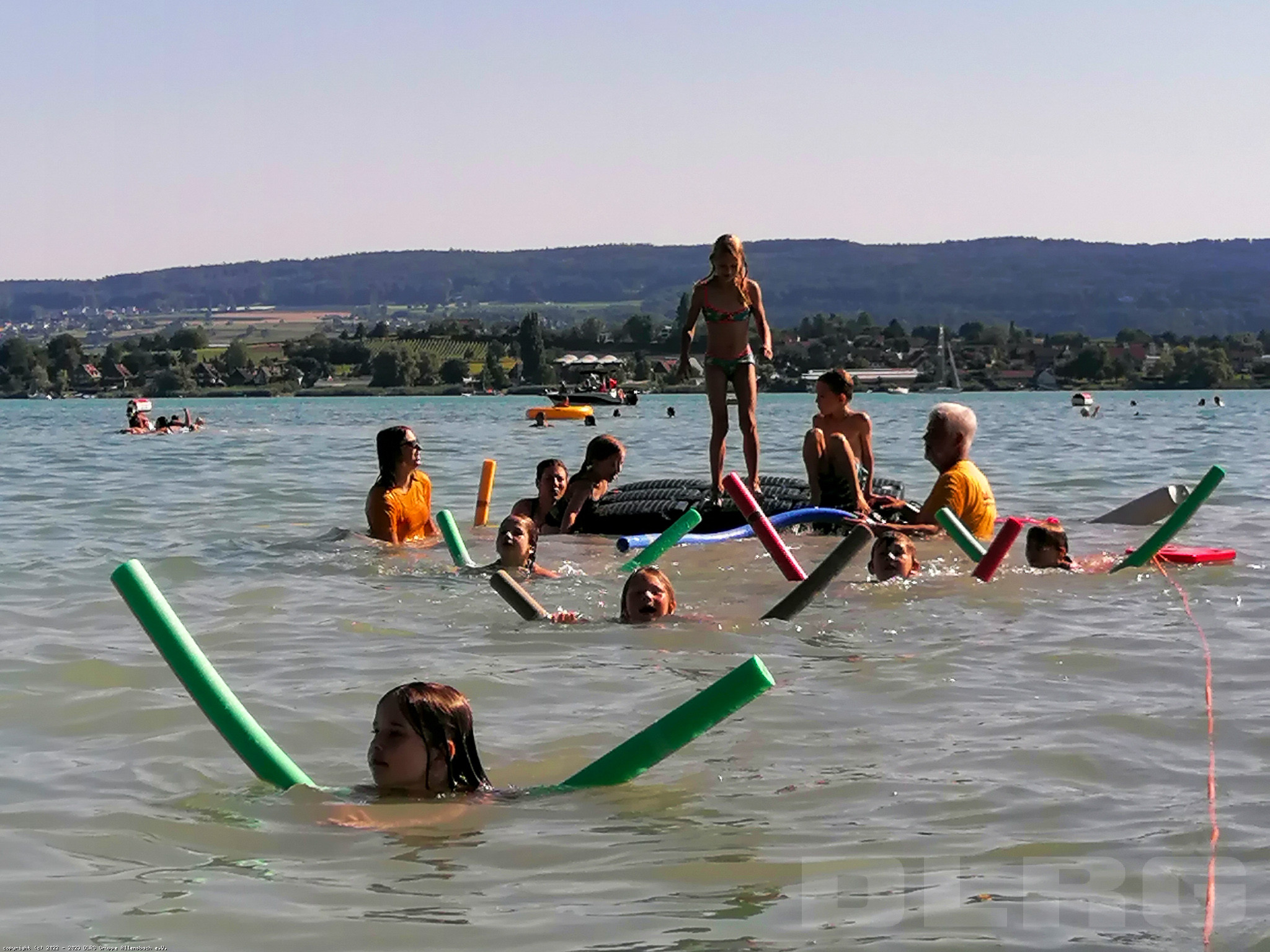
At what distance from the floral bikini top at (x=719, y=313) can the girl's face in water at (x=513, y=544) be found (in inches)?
116

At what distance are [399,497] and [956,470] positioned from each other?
424cm

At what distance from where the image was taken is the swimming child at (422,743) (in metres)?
5.20

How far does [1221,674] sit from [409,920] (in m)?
4.56

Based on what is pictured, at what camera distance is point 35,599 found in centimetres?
1027

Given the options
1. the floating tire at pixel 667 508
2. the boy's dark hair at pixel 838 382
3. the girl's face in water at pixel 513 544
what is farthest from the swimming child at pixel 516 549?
the boy's dark hair at pixel 838 382

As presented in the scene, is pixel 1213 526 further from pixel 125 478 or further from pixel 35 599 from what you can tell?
pixel 125 478

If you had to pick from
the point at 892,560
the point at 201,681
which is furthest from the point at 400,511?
the point at 201,681

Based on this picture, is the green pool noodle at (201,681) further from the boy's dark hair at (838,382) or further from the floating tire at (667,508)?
the boy's dark hair at (838,382)

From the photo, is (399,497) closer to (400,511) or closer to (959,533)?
(400,511)

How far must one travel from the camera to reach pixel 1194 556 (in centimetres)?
1123

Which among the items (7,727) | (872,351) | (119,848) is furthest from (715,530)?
(872,351)

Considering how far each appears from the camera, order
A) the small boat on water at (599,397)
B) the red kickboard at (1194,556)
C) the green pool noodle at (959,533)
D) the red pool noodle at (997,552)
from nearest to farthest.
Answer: the red pool noodle at (997,552) → the green pool noodle at (959,533) → the red kickboard at (1194,556) → the small boat on water at (599,397)

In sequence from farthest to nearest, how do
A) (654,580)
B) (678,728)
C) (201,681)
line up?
1. (654,580)
2. (201,681)
3. (678,728)

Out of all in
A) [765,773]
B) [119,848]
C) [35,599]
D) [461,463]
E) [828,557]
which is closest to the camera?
[119,848]
